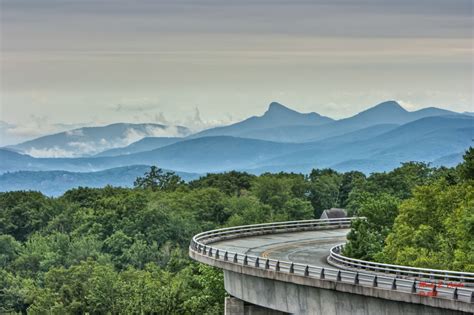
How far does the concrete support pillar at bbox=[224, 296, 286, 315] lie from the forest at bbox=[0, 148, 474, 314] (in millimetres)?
7827

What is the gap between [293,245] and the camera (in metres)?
101

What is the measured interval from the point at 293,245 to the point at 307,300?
23000mm

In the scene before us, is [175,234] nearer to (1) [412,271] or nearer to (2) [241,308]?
(2) [241,308]

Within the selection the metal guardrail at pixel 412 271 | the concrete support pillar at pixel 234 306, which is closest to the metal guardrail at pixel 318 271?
the metal guardrail at pixel 412 271

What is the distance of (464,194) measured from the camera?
93625mm

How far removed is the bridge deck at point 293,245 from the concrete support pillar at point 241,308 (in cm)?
414

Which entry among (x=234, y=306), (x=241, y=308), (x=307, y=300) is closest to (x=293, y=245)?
(x=234, y=306)

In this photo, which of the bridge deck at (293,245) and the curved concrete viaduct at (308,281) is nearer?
the curved concrete viaduct at (308,281)

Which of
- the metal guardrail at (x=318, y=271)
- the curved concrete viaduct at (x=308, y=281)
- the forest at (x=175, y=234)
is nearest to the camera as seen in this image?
the metal guardrail at (x=318, y=271)

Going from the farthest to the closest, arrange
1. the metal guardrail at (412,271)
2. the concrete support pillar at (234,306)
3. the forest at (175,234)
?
the forest at (175,234) → the concrete support pillar at (234,306) → the metal guardrail at (412,271)

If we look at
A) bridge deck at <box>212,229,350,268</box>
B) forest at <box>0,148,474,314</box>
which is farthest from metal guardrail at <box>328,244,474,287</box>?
forest at <box>0,148,474,314</box>

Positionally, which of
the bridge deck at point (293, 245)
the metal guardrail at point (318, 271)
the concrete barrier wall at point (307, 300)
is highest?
the metal guardrail at point (318, 271)

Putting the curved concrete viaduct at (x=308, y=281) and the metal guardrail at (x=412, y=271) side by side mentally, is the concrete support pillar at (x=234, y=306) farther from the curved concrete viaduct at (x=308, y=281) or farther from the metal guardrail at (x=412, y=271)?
the metal guardrail at (x=412, y=271)

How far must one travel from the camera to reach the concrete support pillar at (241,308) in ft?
285
